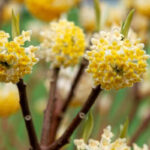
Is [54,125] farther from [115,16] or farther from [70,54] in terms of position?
[115,16]

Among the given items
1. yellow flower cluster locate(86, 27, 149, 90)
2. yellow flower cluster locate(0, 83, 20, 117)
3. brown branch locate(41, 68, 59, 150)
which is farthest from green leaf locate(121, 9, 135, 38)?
yellow flower cluster locate(0, 83, 20, 117)

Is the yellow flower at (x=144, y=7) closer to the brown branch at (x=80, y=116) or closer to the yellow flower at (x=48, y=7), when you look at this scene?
the yellow flower at (x=48, y=7)

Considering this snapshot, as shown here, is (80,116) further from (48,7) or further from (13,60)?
(48,7)

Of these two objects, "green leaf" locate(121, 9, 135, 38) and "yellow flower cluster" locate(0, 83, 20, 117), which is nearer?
"green leaf" locate(121, 9, 135, 38)

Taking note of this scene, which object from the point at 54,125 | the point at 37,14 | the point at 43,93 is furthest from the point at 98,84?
the point at 43,93

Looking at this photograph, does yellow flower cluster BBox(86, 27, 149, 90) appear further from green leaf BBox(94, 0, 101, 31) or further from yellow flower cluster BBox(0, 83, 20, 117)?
yellow flower cluster BBox(0, 83, 20, 117)

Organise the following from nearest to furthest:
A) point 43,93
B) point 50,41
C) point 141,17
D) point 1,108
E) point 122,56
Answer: point 122,56 < point 50,41 < point 1,108 < point 141,17 < point 43,93
